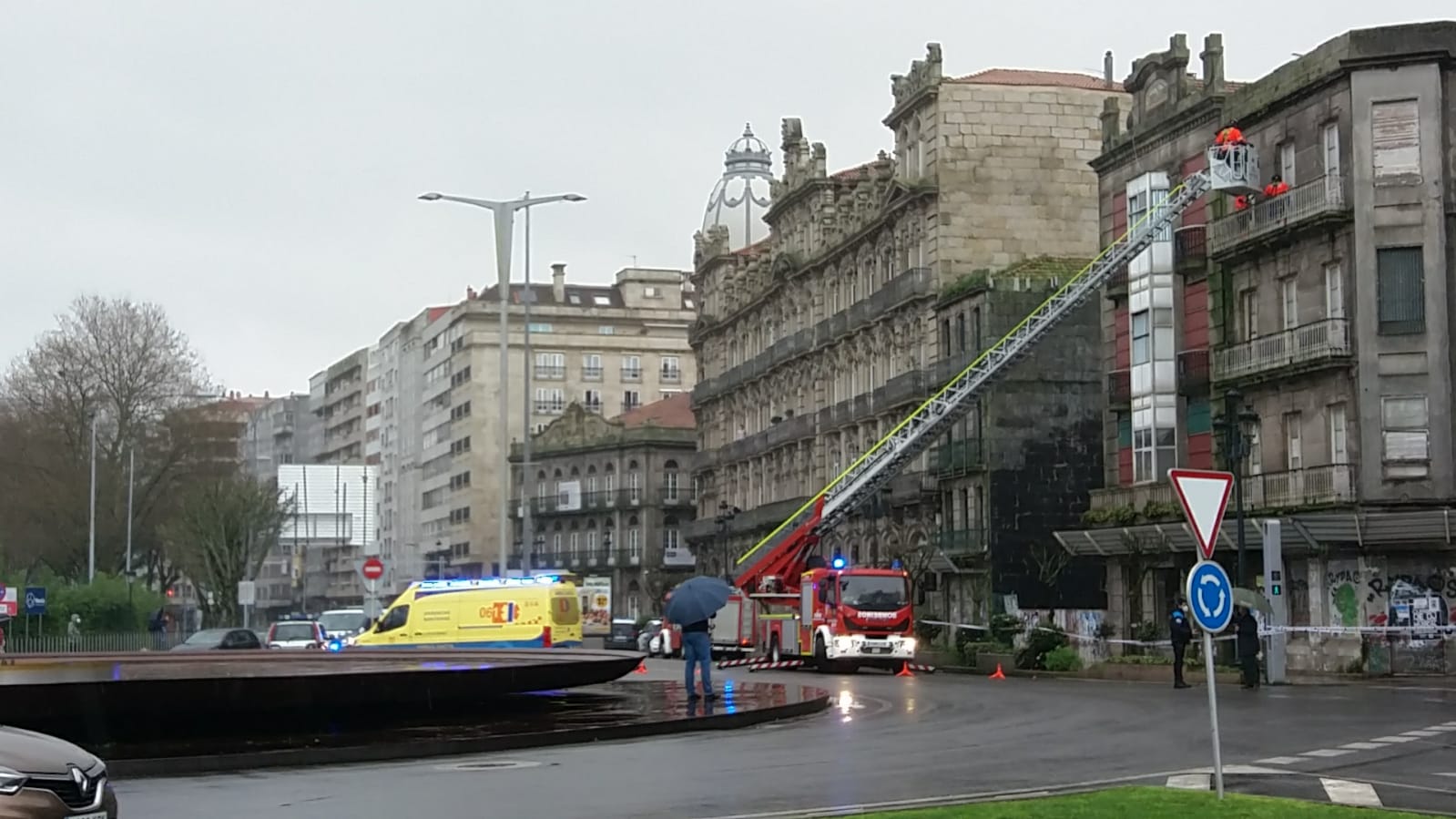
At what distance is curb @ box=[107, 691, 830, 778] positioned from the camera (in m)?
18.9

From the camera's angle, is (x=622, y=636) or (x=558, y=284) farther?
(x=558, y=284)

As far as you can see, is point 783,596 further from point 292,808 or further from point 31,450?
point 31,450

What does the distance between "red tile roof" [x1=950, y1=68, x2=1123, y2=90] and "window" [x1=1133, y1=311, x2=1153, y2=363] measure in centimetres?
1973

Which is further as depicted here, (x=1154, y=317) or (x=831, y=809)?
(x=1154, y=317)

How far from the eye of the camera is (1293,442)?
157 feet

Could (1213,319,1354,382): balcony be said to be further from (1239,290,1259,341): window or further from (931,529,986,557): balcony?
(931,529,986,557): balcony

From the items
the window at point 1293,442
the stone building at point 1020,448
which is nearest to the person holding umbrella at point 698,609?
the window at point 1293,442

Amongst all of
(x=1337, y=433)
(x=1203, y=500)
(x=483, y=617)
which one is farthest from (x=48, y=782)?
(x=1337, y=433)

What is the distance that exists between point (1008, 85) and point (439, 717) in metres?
52.5

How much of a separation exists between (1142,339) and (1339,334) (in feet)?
31.2

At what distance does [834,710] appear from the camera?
92.9 ft

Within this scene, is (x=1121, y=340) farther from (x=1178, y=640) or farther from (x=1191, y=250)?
(x=1178, y=640)

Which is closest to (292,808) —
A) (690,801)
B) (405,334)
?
(690,801)

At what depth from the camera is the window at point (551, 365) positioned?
143 metres
